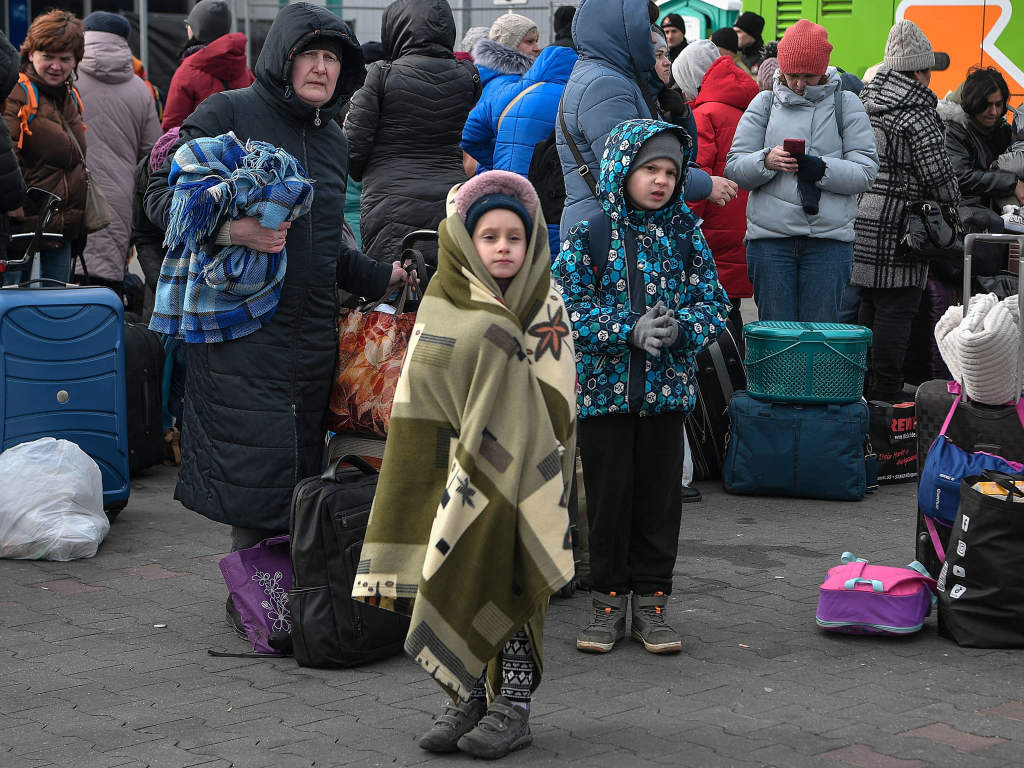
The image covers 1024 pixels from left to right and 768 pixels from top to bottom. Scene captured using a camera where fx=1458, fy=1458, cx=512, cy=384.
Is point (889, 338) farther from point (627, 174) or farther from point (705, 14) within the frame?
point (705, 14)

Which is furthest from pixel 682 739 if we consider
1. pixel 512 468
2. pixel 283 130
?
pixel 283 130

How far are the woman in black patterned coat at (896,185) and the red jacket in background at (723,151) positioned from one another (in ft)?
2.20

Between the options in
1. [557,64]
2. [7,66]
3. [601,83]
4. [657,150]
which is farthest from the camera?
[557,64]

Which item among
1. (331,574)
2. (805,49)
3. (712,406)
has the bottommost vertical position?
(712,406)

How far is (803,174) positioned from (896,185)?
111 centimetres

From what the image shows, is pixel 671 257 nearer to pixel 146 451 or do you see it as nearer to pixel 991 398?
pixel 991 398

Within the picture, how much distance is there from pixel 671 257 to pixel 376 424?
1.16 m

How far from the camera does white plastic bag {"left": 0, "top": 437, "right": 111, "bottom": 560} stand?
6.05 metres

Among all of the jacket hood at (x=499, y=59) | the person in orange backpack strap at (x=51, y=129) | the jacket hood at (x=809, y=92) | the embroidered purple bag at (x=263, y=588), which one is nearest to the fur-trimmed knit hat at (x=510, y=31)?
the jacket hood at (x=499, y=59)

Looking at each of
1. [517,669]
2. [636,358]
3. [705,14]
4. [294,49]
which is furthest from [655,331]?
[705,14]

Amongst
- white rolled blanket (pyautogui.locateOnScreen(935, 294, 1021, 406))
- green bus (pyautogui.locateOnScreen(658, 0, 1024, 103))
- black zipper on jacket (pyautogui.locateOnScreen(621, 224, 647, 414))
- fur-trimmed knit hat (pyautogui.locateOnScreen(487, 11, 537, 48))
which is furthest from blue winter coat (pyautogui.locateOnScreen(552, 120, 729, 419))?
green bus (pyautogui.locateOnScreen(658, 0, 1024, 103))

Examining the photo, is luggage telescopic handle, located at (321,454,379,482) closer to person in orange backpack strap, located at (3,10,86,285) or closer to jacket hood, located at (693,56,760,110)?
person in orange backpack strap, located at (3,10,86,285)

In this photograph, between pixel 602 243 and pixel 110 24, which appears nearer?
pixel 602 243

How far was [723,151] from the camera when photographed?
8.35 m
